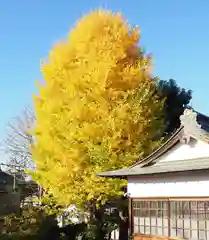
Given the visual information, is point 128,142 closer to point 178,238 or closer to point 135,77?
point 135,77

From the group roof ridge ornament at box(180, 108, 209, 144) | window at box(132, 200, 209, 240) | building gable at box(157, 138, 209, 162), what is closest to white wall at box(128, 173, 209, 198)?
window at box(132, 200, 209, 240)

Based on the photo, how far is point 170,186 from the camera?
1484cm

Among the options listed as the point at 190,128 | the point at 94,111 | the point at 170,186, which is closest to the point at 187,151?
the point at 190,128

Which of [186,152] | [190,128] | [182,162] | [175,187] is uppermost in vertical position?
[190,128]

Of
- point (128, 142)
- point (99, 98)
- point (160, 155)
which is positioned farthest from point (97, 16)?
point (160, 155)

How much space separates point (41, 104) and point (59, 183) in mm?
4287

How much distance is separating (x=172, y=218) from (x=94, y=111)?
6328mm

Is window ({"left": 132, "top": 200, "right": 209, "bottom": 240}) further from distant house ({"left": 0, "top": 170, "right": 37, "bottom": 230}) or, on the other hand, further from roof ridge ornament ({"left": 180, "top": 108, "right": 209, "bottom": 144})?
distant house ({"left": 0, "top": 170, "right": 37, "bottom": 230})

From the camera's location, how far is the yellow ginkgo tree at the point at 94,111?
18250 mm

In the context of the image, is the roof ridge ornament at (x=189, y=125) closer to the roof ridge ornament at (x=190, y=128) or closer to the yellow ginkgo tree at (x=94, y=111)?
the roof ridge ornament at (x=190, y=128)

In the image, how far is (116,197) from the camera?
61.3 feet

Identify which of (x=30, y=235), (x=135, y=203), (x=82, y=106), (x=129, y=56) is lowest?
(x=30, y=235)

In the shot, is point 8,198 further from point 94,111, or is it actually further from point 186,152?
point 186,152

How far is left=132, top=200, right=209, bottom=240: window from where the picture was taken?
13.6 m
